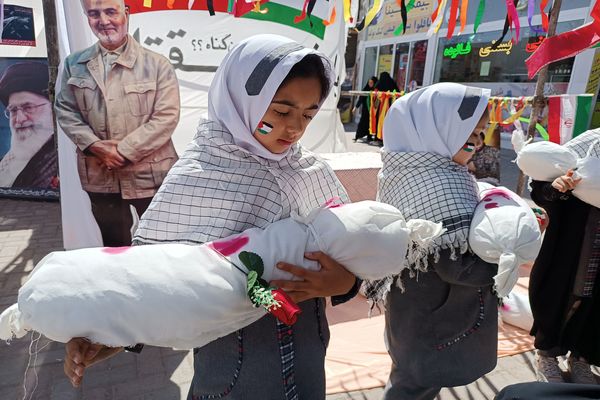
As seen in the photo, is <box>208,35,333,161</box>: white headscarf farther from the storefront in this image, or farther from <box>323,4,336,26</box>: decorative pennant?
the storefront

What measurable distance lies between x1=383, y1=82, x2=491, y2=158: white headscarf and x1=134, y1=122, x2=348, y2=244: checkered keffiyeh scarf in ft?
2.04

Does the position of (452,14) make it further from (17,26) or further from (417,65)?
(417,65)

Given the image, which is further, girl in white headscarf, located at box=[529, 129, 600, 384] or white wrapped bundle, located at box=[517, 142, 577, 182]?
girl in white headscarf, located at box=[529, 129, 600, 384]

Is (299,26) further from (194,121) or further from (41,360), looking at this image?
(41,360)

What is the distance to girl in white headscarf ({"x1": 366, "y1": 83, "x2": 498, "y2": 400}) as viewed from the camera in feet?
5.09

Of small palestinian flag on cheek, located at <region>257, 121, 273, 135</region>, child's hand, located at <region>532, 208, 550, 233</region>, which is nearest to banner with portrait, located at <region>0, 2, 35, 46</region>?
small palestinian flag on cheek, located at <region>257, 121, 273, 135</region>

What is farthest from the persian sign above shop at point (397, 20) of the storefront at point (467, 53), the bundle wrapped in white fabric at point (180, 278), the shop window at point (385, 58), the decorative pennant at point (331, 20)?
the bundle wrapped in white fabric at point (180, 278)

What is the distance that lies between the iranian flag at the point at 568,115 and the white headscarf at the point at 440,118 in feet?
6.61

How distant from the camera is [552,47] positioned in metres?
2.74

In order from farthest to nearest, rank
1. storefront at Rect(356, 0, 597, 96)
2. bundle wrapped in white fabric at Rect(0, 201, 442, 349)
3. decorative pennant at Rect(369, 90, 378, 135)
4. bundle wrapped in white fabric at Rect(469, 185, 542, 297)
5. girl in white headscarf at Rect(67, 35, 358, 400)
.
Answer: storefront at Rect(356, 0, 597, 96) < decorative pennant at Rect(369, 90, 378, 135) < bundle wrapped in white fabric at Rect(469, 185, 542, 297) < girl in white headscarf at Rect(67, 35, 358, 400) < bundle wrapped in white fabric at Rect(0, 201, 442, 349)

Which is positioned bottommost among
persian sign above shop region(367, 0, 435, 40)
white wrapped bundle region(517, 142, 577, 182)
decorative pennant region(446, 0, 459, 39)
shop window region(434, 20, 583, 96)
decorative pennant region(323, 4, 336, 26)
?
white wrapped bundle region(517, 142, 577, 182)

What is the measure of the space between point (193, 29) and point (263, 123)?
2.79m

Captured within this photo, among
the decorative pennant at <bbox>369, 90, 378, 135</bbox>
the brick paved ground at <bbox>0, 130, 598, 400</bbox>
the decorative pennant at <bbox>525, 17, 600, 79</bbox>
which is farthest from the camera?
the decorative pennant at <bbox>369, 90, 378, 135</bbox>

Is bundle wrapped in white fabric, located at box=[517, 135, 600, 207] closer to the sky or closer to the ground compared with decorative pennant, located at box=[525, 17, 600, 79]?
closer to the ground
